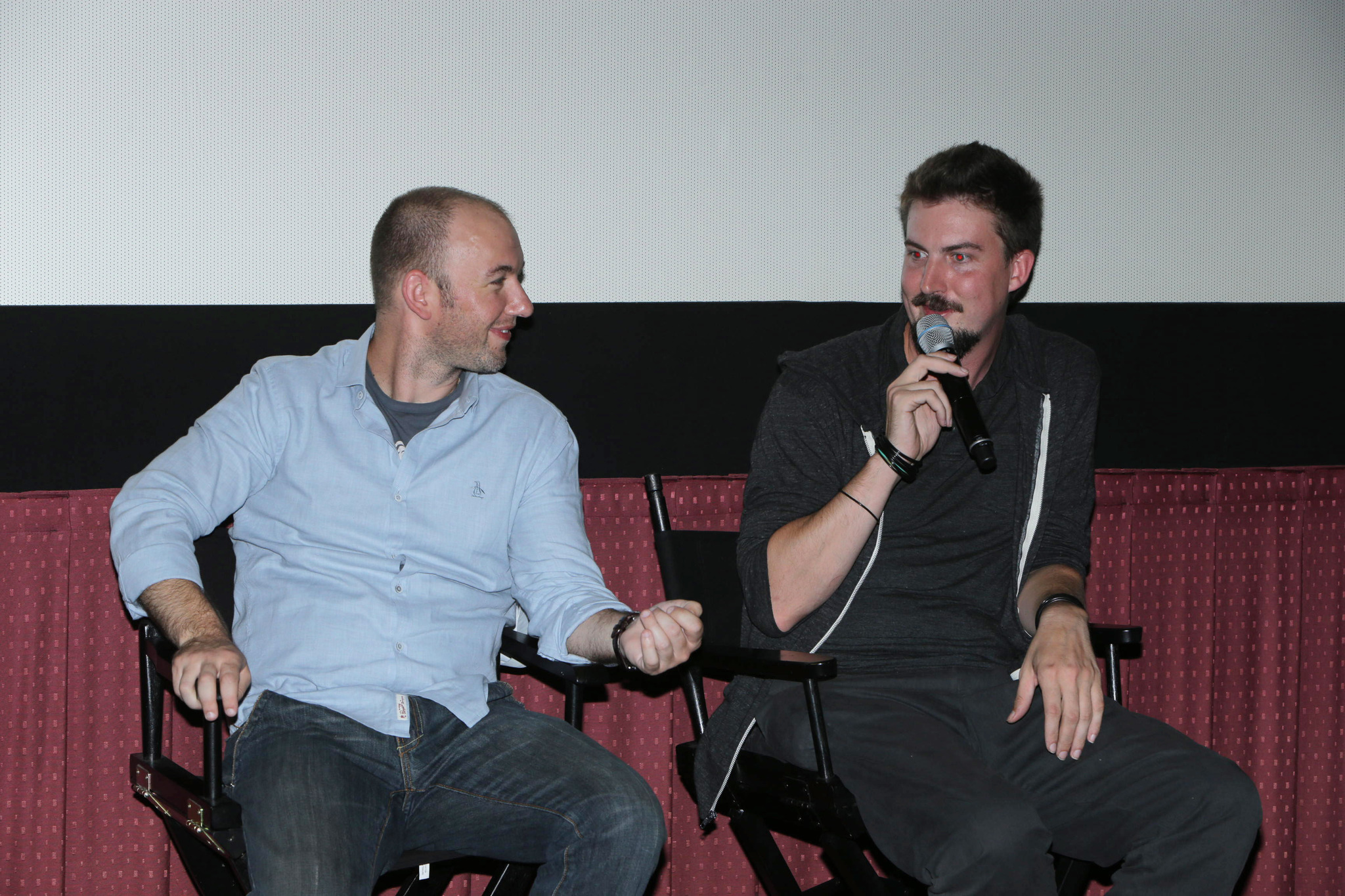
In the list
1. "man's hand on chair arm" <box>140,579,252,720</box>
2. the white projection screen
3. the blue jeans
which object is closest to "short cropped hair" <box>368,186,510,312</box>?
the white projection screen

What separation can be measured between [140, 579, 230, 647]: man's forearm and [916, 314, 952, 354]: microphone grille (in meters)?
1.24

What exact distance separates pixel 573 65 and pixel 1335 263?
2.07 metres

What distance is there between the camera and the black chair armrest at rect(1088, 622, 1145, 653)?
2.13 metres

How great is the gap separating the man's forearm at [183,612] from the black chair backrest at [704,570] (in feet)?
2.63

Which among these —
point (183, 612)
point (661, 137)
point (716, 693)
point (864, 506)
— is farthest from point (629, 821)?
point (661, 137)

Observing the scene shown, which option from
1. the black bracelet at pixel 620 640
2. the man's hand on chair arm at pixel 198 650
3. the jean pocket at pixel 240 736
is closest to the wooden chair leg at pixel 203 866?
the jean pocket at pixel 240 736

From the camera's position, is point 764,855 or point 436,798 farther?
point 764,855

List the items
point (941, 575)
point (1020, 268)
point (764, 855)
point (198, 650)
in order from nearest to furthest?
point (198, 650) < point (764, 855) < point (941, 575) < point (1020, 268)

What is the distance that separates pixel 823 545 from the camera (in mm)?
2037

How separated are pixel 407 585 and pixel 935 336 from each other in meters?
1.01

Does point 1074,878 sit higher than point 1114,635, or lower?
lower

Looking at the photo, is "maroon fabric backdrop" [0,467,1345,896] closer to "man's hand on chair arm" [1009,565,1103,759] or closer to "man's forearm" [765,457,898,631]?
"man's forearm" [765,457,898,631]

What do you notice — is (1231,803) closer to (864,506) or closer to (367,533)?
(864,506)

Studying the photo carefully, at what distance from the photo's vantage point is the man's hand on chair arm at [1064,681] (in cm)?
198
